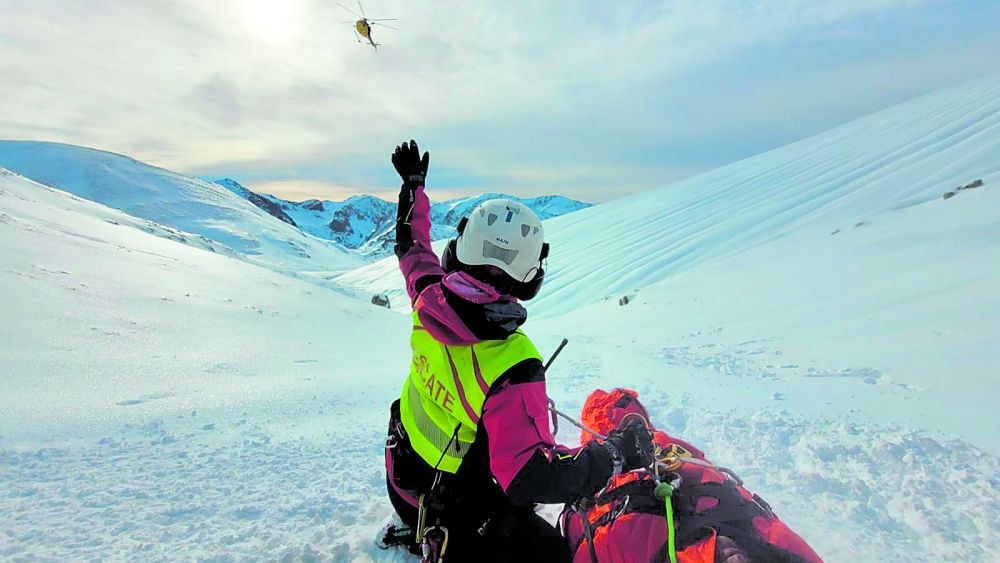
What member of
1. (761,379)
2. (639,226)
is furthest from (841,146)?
(761,379)

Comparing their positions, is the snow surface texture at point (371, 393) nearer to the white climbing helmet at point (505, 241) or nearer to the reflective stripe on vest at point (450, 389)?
the reflective stripe on vest at point (450, 389)

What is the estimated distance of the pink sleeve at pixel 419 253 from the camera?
2998mm

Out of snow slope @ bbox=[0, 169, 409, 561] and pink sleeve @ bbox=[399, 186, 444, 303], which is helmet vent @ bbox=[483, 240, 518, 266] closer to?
pink sleeve @ bbox=[399, 186, 444, 303]

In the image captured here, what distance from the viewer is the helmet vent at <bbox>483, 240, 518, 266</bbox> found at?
7.08ft

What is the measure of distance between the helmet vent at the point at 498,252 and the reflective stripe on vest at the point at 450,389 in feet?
1.10

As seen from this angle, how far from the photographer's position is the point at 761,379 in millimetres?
5742

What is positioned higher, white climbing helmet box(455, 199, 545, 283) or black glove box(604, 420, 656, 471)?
white climbing helmet box(455, 199, 545, 283)

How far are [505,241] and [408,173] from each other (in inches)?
62.0

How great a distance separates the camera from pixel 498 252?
7.08 feet

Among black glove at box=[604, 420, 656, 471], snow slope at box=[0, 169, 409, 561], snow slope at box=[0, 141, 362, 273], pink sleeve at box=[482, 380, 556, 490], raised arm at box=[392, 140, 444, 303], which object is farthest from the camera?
snow slope at box=[0, 141, 362, 273]

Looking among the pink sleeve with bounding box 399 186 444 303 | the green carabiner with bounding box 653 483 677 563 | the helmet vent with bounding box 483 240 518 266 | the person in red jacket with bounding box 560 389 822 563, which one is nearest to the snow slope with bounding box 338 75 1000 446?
the person in red jacket with bounding box 560 389 822 563

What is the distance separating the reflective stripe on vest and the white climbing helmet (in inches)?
12.2

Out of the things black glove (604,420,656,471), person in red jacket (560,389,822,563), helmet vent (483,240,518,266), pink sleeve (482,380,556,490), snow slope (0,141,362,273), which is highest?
snow slope (0,141,362,273)

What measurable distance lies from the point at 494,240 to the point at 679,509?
185 cm
